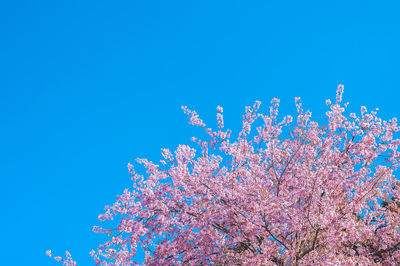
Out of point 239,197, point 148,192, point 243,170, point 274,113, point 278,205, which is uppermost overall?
point 274,113

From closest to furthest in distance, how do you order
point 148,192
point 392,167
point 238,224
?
point 238,224 < point 392,167 < point 148,192

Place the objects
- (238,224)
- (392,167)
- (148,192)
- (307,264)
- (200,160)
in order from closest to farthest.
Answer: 1. (307,264)
2. (238,224)
3. (392,167)
4. (148,192)
5. (200,160)

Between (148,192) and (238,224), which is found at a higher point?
(148,192)

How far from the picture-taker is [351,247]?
9.42 metres

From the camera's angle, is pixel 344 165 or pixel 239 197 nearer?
pixel 239 197

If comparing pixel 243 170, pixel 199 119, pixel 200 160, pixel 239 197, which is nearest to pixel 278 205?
pixel 239 197

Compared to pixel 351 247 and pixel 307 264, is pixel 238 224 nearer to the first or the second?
pixel 307 264

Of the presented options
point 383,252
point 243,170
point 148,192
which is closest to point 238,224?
point 243,170

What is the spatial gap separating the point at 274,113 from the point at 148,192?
433 cm

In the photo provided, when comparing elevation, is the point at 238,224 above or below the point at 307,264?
above

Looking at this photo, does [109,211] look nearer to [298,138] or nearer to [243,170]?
[243,170]

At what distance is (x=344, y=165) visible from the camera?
9.66 meters

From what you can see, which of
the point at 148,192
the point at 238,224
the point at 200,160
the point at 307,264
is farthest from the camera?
the point at 200,160

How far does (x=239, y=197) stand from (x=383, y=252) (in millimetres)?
4289
